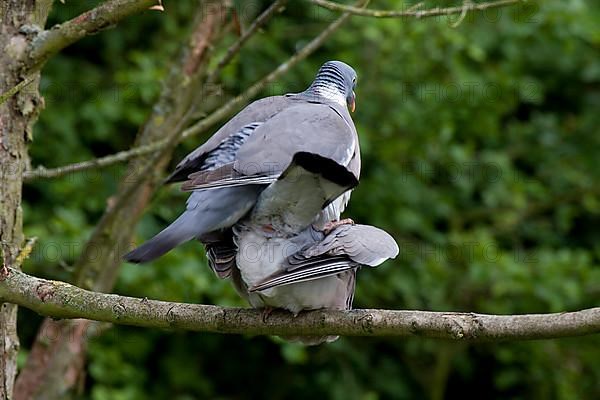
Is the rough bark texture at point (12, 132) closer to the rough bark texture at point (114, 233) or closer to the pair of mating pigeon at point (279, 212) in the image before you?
the pair of mating pigeon at point (279, 212)

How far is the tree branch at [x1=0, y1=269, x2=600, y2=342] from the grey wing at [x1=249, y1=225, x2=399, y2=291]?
0.10 m

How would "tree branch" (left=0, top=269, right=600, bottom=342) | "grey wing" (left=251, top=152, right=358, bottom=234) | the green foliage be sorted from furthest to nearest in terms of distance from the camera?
the green foliage → "grey wing" (left=251, top=152, right=358, bottom=234) → "tree branch" (left=0, top=269, right=600, bottom=342)

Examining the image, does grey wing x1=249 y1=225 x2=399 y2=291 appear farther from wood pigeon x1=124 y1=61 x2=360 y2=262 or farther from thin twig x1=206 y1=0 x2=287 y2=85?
thin twig x1=206 y1=0 x2=287 y2=85

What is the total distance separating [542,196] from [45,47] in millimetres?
3533

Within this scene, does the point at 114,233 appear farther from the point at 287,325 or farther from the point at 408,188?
the point at 408,188

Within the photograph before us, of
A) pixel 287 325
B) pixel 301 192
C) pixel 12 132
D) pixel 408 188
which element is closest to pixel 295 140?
pixel 301 192

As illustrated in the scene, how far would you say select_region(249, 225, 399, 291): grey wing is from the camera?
1888mm

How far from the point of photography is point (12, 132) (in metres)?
2.09

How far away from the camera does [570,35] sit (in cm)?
465

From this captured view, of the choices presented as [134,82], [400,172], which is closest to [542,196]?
[400,172]

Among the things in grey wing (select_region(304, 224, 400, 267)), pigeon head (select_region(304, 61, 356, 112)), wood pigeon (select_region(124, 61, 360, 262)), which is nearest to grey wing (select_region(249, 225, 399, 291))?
grey wing (select_region(304, 224, 400, 267))

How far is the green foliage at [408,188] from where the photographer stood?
430cm

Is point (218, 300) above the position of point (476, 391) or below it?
above

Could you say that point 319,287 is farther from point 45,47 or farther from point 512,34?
point 512,34
